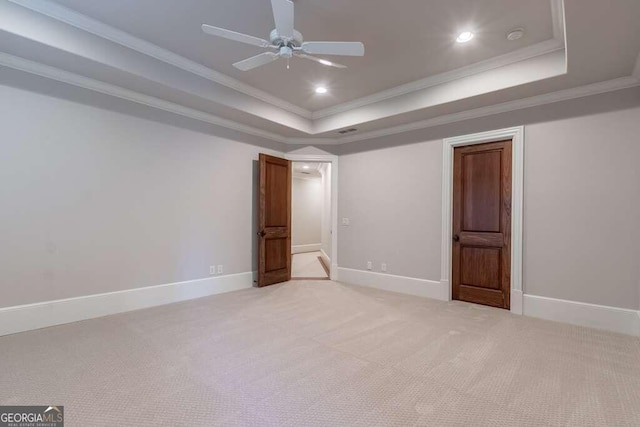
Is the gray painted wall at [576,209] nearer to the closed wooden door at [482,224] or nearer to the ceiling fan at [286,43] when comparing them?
the closed wooden door at [482,224]

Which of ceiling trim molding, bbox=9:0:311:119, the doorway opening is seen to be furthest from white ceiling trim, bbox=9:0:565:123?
the doorway opening

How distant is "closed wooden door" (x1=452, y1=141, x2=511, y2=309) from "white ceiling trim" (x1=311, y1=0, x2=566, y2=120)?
1.00 metres

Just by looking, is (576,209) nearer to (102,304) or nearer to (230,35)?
(230,35)

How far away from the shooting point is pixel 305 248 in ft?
33.2

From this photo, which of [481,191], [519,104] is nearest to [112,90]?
[481,191]

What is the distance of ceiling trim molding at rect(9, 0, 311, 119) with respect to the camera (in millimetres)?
2617

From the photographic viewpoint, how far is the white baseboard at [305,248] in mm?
9789

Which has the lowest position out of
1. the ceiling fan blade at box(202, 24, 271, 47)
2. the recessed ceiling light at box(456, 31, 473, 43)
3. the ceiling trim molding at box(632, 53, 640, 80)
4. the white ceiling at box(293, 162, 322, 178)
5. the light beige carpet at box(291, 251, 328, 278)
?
the light beige carpet at box(291, 251, 328, 278)

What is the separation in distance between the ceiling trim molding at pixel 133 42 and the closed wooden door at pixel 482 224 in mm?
2983

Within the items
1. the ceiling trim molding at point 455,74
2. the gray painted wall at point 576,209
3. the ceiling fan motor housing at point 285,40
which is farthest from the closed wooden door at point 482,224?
the ceiling fan motor housing at point 285,40

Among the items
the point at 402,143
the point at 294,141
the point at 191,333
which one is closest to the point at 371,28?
the point at 402,143

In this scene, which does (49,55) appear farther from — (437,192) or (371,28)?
(437,192)

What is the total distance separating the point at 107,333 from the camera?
2967mm

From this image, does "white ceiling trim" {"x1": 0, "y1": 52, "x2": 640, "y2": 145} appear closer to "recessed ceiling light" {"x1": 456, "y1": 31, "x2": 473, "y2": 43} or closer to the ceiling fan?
"recessed ceiling light" {"x1": 456, "y1": 31, "x2": 473, "y2": 43}
